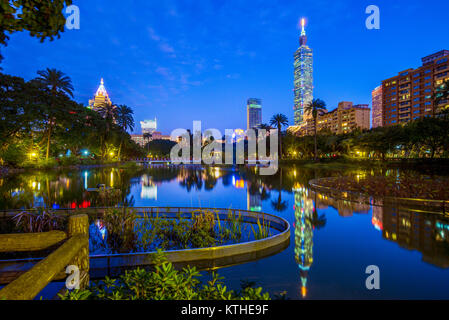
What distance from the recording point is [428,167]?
39750 millimetres

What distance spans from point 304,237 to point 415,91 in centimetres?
A: 14286

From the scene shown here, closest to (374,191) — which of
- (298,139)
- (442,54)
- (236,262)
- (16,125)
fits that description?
(236,262)

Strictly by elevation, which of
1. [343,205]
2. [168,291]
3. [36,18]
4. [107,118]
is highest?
[107,118]

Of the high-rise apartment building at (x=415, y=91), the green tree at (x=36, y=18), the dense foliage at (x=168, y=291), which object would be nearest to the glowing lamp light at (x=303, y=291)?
the dense foliage at (x=168, y=291)

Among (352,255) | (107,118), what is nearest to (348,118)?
(107,118)

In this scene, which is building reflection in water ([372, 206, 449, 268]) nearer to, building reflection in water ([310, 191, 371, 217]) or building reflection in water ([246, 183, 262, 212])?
building reflection in water ([310, 191, 371, 217])

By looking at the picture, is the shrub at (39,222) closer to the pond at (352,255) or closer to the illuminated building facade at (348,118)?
the pond at (352,255)

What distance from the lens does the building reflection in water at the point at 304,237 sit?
6.40 meters

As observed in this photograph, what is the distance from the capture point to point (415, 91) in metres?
115

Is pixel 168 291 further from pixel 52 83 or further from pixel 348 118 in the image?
pixel 348 118

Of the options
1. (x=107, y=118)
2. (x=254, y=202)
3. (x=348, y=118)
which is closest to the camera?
(x=254, y=202)

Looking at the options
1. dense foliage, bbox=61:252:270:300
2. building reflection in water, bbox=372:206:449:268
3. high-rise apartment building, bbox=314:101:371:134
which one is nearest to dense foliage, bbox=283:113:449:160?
building reflection in water, bbox=372:206:449:268

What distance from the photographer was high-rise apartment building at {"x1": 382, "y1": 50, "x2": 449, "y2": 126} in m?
103
